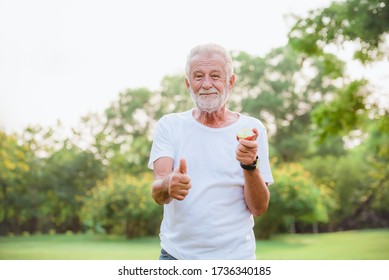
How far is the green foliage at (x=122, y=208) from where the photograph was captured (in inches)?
262

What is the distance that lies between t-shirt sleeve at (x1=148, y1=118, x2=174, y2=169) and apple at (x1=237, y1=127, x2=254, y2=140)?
17 centimetres

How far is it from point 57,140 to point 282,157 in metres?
4.01

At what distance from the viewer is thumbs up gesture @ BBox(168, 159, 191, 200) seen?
1.06 meters

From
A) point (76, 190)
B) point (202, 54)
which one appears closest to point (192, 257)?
point (202, 54)

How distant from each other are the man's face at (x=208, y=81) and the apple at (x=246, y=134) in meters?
0.11

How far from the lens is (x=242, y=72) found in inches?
304

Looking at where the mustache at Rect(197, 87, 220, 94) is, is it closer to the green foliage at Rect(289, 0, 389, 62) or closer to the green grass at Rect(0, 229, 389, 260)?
the green foliage at Rect(289, 0, 389, 62)

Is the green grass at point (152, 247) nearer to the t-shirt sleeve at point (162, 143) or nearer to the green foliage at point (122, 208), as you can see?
the green foliage at point (122, 208)

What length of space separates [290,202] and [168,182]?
5242 millimetres

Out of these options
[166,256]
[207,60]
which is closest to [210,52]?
[207,60]

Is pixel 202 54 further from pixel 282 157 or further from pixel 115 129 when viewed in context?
pixel 282 157

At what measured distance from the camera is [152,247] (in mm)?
5816

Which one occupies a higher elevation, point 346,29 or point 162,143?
point 346,29

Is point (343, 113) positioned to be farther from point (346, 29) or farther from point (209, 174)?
point (209, 174)
